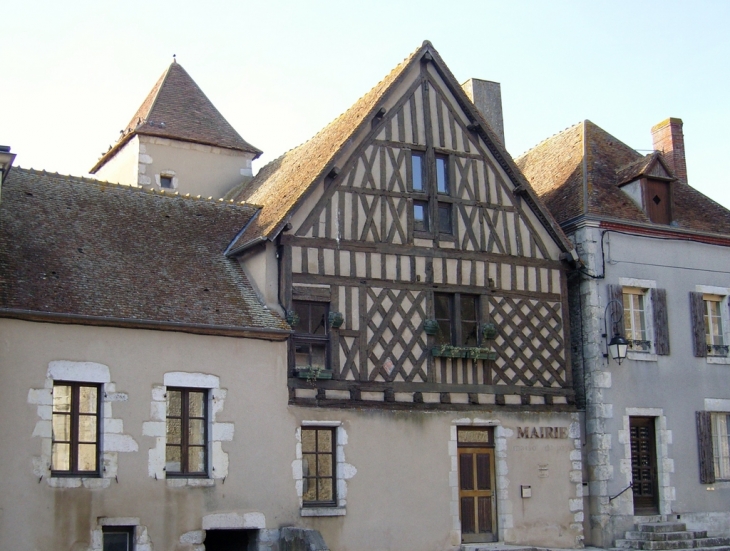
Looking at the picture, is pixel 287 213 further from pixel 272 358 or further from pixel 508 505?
pixel 508 505

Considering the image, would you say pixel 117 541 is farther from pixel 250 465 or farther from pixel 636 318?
pixel 636 318

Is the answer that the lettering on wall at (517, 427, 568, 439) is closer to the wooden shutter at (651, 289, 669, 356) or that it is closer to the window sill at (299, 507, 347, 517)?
the wooden shutter at (651, 289, 669, 356)

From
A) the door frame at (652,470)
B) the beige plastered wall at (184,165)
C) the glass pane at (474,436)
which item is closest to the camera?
the glass pane at (474,436)

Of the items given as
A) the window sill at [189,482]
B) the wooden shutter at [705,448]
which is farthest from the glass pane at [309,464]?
the wooden shutter at [705,448]

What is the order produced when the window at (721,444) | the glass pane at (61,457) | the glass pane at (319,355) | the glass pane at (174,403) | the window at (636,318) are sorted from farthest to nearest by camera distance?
the window at (721,444), the window at (636,318), the glass pane at (319,355), the glass pane at (174,403), the glass pane at (61,457)

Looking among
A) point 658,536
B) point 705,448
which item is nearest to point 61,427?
point 658,536

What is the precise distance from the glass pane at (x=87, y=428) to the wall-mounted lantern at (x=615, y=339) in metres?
7.68

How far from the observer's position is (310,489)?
13.6 m

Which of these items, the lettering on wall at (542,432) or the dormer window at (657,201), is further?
the dormer window at (657,201)

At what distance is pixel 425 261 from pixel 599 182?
3966mm

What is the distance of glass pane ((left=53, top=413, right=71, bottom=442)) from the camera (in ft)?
39.8

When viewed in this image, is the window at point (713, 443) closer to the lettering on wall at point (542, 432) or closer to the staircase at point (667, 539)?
the staircase at point (667, 539)

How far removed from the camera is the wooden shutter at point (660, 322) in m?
16.5

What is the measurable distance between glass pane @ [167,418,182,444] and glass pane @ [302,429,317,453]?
5.51ft
